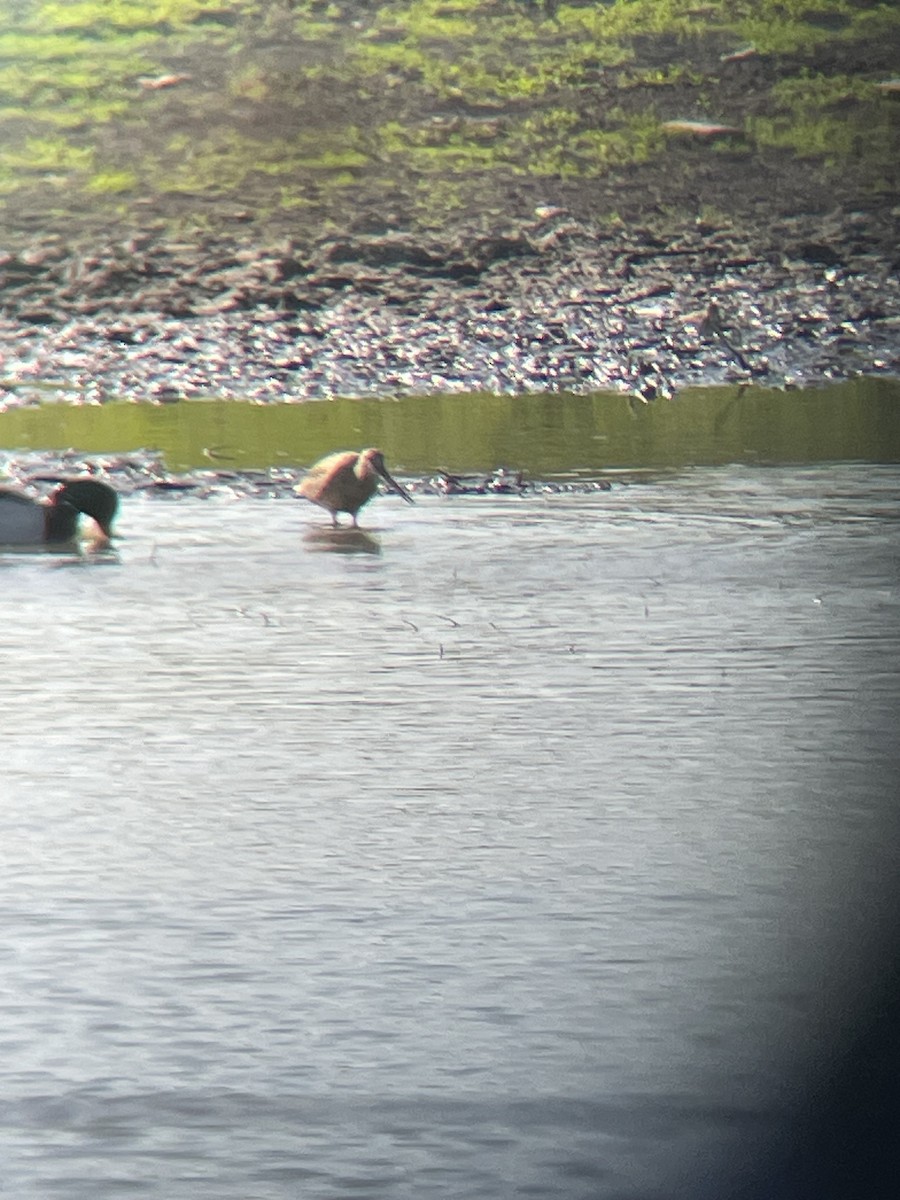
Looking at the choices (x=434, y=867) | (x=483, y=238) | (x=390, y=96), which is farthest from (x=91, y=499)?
(x=390, y=96)

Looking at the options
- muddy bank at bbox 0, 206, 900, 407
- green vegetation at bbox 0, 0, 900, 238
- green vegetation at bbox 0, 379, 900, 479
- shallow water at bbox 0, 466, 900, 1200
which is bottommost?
shallow water at bbox 0, 466, 900, 1200

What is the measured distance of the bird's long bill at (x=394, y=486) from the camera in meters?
7.55

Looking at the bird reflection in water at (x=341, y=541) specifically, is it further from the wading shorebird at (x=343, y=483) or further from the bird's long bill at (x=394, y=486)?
the bird's long bill at (x=394, y=486)

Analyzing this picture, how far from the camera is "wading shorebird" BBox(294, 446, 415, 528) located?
7.10 metres

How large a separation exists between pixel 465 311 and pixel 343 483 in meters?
5.76

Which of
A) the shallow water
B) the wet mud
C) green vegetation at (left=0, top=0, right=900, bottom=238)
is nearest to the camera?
the shallow water

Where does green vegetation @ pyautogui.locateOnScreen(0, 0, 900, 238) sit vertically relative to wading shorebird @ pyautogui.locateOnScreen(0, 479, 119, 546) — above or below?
above

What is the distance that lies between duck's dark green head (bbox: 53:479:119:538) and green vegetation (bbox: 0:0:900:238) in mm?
8764

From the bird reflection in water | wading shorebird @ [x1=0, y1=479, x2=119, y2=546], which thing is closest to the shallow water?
the bird reflection in water

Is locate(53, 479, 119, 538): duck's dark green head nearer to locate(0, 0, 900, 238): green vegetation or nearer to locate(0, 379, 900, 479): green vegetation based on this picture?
locate(0, 379, 900, 479): green vegetation

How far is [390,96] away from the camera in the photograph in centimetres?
1767

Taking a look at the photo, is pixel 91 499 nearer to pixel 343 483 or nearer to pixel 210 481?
pixel 343 483

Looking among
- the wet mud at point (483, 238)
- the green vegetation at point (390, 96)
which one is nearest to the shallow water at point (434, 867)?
the wet mud at point (483, 238)

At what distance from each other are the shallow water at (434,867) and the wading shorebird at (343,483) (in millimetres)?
903
